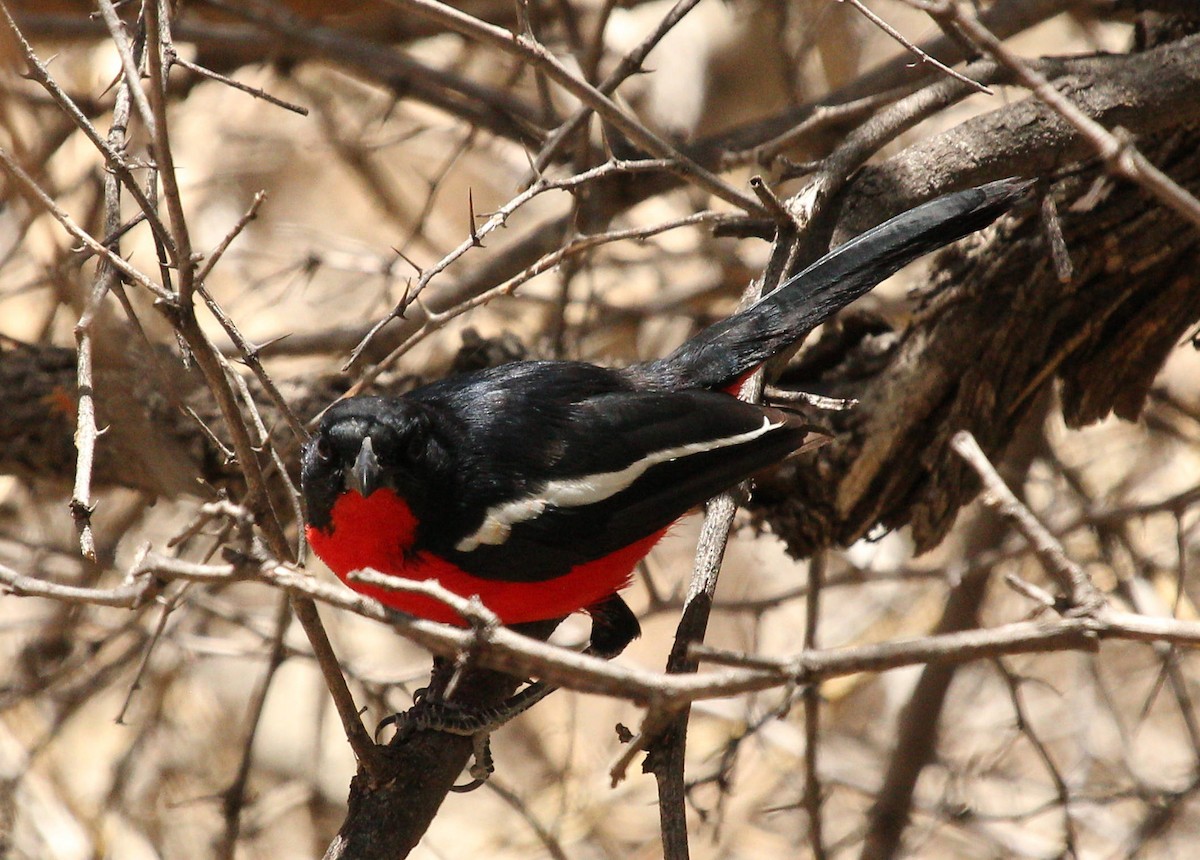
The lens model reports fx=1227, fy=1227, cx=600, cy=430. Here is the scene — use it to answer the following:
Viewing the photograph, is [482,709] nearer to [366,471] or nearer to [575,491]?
[575,491]

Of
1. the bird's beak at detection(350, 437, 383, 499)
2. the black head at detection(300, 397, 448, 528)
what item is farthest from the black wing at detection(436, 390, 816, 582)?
the bird's beak at detection(350, 437, 383, 499)

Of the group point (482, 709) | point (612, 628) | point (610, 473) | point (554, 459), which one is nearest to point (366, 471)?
point (554, 459)

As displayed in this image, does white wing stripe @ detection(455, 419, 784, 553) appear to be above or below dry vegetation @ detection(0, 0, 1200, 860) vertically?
below

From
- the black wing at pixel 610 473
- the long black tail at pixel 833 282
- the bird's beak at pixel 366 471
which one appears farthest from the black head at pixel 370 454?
the long black tail at pixel 833 282

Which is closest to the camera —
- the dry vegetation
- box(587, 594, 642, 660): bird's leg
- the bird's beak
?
the dry vegetation

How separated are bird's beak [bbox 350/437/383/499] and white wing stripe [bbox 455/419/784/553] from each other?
0.28 m

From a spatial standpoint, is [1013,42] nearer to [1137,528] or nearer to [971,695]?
[1137,528]

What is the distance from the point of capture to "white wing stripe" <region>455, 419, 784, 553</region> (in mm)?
2844

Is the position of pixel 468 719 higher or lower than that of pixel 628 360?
lower

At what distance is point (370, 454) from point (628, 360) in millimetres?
2293

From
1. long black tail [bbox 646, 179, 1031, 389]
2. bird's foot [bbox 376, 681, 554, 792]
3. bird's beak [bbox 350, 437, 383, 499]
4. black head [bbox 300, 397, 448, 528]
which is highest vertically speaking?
long black tail [bbox 646, 179, 1031, 389]

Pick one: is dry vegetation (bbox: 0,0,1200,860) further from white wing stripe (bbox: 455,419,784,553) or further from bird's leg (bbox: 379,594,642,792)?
white wing stripe (bbox: 455,419,784,553)

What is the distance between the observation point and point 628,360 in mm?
4879

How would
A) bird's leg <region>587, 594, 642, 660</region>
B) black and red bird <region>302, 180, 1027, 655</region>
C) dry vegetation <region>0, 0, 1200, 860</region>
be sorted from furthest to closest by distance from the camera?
bird's leg <region>587, 594, 642, 660</region> < black and red bird <region>302, 180, 1027, 655</region> < dry vegetation <region>0, 0, 1200, 860</region>
